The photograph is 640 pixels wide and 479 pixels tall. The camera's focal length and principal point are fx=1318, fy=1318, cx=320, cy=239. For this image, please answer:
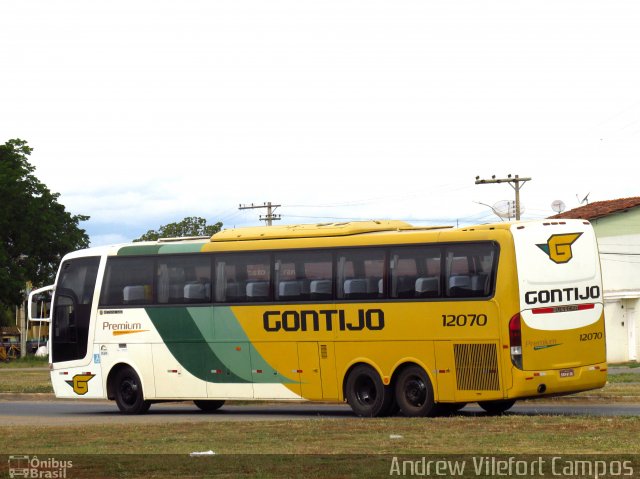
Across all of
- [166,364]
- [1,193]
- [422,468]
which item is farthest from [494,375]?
[1,193]

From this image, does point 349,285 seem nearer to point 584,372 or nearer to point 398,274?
point 398,274

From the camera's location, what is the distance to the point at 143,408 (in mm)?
27844

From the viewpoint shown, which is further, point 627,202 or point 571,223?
point 627,202

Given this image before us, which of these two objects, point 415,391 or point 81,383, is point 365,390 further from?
point 81,383

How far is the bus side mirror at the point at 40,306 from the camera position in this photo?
2939 cm

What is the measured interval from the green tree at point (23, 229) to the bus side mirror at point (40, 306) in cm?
4405

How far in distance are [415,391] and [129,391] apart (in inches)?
283

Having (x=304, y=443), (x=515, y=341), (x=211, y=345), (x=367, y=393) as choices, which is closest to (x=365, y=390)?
(x=367, y=393)

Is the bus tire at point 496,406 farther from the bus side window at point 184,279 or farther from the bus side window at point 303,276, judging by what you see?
the bus side window at point 184,279

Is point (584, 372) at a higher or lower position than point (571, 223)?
lower

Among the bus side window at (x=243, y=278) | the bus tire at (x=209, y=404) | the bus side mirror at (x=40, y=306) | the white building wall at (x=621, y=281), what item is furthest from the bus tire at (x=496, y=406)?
the white building wall at (x=621, y=281)

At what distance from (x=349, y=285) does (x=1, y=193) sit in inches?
2117

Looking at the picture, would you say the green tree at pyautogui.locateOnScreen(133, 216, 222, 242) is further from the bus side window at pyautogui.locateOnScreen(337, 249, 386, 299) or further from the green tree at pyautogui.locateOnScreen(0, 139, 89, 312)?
the bus side window at pyautogui.locateOnScreen(337, 249, 386, 299)

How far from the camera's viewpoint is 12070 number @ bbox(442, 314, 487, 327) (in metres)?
23.0
